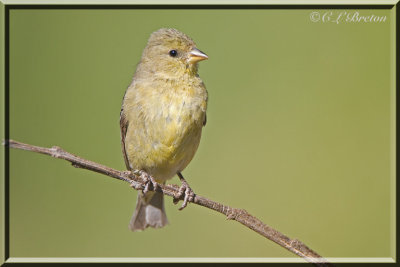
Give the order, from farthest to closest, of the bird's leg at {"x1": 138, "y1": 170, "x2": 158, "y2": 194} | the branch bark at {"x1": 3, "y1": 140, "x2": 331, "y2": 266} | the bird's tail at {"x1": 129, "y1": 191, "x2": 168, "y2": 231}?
the bird's tail at {"x1": 129, "y1": 191, "x2": 168, "y2": 231} → the bird's leg at {"x1": 138, "y1": 170, "x2": 158, "y2": 194} → the branch bark at {"x1": 3, "y1": 140, "x2": 331, "y2": 266}

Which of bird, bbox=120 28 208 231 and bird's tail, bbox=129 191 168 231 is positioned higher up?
bird, bbox=120 28 208 231

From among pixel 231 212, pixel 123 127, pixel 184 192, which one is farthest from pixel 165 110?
pixel 231 212

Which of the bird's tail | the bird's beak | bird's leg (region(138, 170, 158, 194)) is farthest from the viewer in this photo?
the bird's tail

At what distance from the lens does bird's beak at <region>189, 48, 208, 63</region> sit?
3571mm

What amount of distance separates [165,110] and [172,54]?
646 mm

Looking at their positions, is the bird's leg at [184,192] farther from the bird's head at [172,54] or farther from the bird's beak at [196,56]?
the bird's beak at [196,56]

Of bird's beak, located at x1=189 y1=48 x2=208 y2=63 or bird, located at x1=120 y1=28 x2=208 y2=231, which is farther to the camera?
bird's beak, located at x1=189 y1=48 x2=208 y2=63

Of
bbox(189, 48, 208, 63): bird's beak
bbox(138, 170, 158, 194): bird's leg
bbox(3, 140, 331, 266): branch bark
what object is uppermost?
bbox(189, 48, 208, 63): bird's beak

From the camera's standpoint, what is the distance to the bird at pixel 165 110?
3275 mm

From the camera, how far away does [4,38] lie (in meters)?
2.93

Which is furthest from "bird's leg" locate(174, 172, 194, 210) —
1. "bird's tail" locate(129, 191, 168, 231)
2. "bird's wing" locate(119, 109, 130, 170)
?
"bird's tail" locate(129, 191, 168, 231)

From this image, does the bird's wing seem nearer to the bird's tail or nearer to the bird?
the bird

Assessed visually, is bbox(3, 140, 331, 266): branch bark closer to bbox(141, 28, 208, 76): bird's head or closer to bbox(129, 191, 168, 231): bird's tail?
bbox(141, 28, 208, 76): bird's head

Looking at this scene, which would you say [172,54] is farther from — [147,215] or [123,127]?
[147,215]
